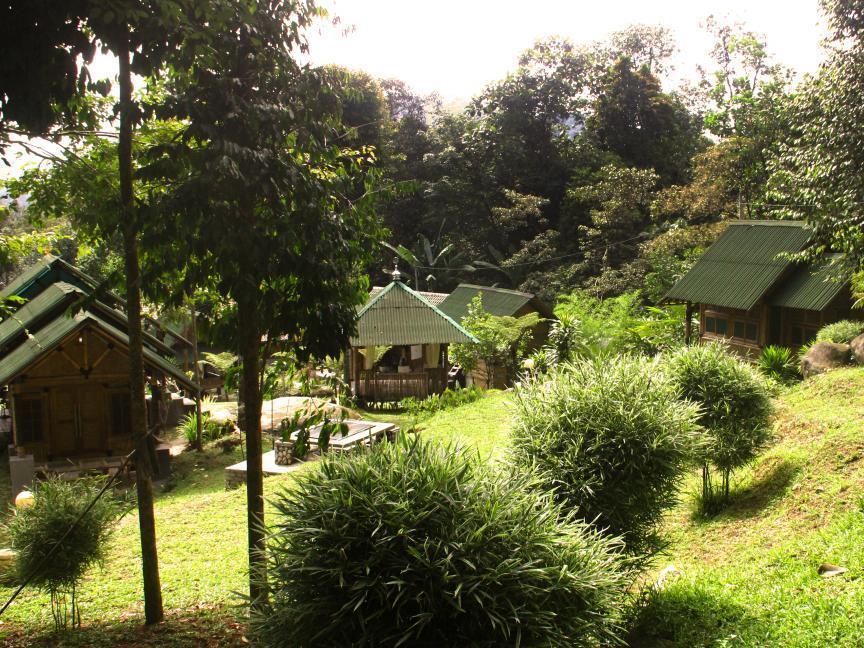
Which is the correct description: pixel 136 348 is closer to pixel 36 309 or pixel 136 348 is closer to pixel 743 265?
pixel 36 309

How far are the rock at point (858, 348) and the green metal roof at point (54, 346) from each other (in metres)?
14.3

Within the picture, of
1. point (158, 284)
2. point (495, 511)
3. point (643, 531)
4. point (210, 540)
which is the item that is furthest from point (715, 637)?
point (210, 540)

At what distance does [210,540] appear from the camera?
35.7 feet

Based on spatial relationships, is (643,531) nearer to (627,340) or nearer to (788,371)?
(788,371)

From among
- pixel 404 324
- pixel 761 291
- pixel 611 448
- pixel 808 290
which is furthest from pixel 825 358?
pixel 404 324

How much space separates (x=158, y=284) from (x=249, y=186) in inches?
57.3

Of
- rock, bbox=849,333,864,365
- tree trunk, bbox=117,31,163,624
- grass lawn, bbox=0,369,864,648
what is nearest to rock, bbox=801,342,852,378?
rock, bbox=849,333,864,365

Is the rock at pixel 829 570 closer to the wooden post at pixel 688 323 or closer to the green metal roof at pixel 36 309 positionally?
the green metal roof at pixel 36 309

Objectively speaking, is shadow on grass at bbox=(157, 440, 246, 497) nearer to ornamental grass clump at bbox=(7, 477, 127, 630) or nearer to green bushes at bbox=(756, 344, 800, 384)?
ornamental grass clump at bbox=(7, 477, 127, 630)

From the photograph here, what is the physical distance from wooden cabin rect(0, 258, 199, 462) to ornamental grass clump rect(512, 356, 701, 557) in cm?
1041

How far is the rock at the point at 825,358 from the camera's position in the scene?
50.4 feet

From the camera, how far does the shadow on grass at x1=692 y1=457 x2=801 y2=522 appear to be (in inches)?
379

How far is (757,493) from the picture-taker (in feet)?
32.8

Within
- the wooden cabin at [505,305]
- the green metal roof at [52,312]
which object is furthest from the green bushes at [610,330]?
the green metal roof at [52,312]
